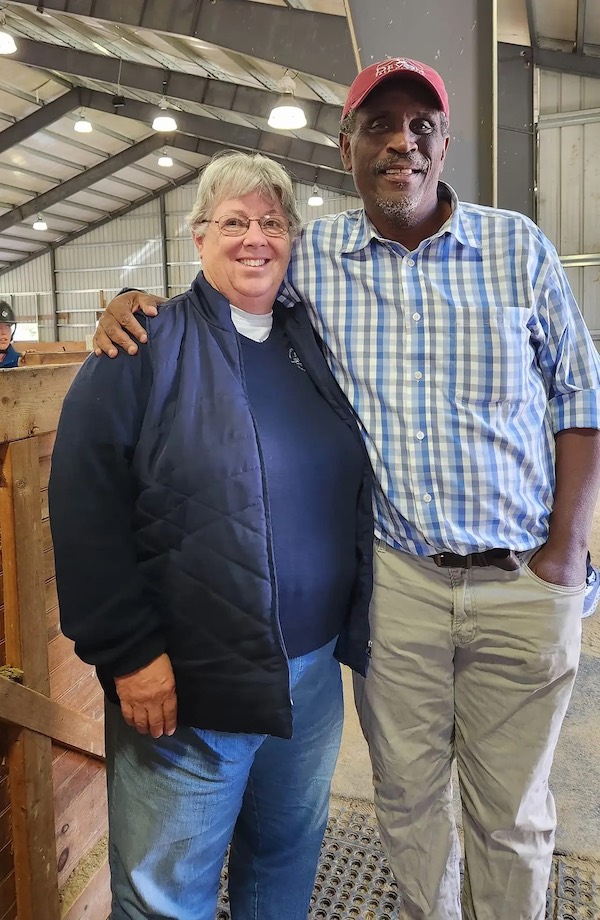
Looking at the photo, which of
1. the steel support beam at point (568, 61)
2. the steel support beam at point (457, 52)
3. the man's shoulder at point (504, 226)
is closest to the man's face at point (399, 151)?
the man's shoulder at point (504, 226)

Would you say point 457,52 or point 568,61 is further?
point 568,61

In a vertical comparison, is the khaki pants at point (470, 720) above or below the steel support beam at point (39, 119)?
→ below

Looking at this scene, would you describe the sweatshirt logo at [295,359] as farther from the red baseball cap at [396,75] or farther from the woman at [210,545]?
the red baseball cap at [396,75]

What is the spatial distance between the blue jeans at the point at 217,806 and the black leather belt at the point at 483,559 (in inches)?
12.5

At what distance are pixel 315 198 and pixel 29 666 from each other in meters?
15.0

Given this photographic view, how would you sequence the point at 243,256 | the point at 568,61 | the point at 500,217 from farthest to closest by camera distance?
the point at 568,61 → the point at 500,217 → the point at 243,256

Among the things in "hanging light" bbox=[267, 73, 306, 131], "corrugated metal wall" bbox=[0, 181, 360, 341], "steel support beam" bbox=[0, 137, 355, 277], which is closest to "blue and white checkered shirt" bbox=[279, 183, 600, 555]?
"hanging light" bbox=[267, 73, 306, 131]

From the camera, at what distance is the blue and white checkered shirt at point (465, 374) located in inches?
57.4

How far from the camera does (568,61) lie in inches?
298

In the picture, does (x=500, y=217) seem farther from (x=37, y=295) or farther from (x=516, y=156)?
(x=37, y=295)

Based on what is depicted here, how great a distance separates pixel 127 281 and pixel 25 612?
19318 mm

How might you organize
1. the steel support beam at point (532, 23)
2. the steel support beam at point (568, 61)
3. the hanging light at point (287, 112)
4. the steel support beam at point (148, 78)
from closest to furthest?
the steel support beam at point (532, 23) → the steel support beam at point (568, 61) → the hanging light at point (287, 112) → the steel support beam at point (148, 78)

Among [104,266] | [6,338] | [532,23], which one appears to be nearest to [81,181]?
[104,266]

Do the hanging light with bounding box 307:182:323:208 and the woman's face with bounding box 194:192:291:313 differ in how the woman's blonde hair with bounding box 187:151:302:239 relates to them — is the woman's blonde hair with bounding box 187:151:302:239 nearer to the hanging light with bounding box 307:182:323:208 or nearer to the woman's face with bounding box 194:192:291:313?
the woman's face with bounding box 194:192:291:313
